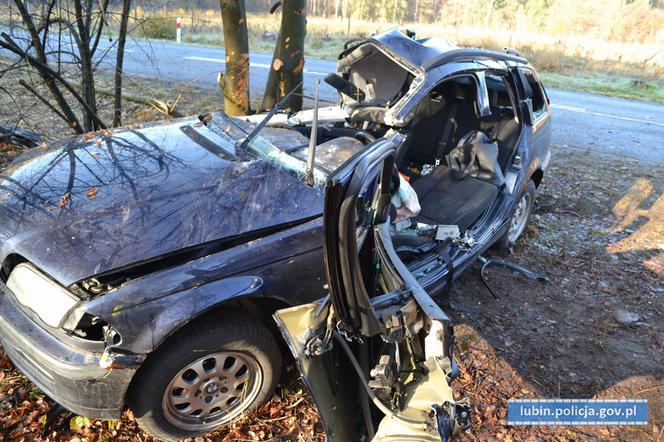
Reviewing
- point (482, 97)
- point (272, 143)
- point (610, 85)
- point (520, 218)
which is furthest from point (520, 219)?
point (610, 85)

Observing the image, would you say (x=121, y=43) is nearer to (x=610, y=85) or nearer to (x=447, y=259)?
(x=447, y=259)

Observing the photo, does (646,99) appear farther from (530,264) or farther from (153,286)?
(153,286)

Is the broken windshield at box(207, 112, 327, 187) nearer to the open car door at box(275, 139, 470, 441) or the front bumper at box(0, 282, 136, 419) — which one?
the open car door at box(275, 139, 470, 441)

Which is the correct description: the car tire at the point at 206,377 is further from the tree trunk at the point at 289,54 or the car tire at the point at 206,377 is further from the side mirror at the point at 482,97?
the tree trunk at the point at 289,54

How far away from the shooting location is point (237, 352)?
7.89 feet

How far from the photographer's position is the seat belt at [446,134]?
4918 mm

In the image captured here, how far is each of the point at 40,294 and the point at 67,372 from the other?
415 millimetres

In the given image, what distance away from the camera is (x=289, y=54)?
6.45 metres

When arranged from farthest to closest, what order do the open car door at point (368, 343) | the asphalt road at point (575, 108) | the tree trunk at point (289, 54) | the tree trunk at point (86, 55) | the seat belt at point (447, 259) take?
the asphalt road at point (575, 108) → the tree trunk at point (289, 54) → the tree trunk at point (86, 55) → the seat belt at point (447, 259) → the open car door at point (368, 343)

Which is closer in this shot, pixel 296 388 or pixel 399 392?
pixel 399 392

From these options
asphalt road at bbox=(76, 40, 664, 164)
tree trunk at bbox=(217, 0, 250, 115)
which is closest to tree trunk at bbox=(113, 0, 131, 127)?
asphalt road at bbox=(76, 40, 664, 164)

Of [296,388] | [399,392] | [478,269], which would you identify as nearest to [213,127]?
[296,388]

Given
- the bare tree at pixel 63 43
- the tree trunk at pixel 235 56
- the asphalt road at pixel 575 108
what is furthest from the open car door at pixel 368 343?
the asphalt road at pixel 575 108

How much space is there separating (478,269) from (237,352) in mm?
2855
